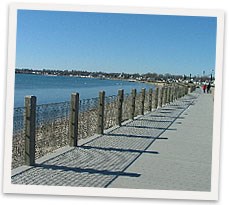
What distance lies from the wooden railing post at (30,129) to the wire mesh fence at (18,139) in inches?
2.0

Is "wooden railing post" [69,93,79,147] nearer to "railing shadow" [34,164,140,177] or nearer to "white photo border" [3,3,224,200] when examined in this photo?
"railing shadow" [34,164,140,177]

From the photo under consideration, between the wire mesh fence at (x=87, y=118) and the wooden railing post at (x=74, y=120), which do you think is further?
the wire mesh fence at (x=87, y=118)

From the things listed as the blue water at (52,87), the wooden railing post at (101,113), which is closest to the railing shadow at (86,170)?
the blue water at (52,87)

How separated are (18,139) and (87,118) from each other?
186 cm

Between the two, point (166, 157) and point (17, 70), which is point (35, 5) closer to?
point (17, 70)

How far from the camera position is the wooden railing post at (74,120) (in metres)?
6.27

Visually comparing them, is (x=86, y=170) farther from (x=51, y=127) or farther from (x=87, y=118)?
(x=87, y=118)

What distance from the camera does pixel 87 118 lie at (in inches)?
277

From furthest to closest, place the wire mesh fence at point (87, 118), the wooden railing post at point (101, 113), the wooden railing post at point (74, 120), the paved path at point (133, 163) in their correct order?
the wooden railing post at point (101, 113) → the wire mesh fence at point (87, 118) → the wooden railing post at point (74, 120) → the paved path at point (133, 163)

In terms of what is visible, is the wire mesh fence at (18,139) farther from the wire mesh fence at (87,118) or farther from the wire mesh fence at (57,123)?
the wire mesh fence at (87,118)

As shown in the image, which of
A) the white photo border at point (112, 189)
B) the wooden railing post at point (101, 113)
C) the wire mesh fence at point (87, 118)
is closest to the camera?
the white photo border at point (112, 189)

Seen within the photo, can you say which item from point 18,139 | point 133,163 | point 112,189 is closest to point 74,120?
point 133,163

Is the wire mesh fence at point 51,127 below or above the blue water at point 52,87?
below

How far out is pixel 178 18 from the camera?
5.10m
